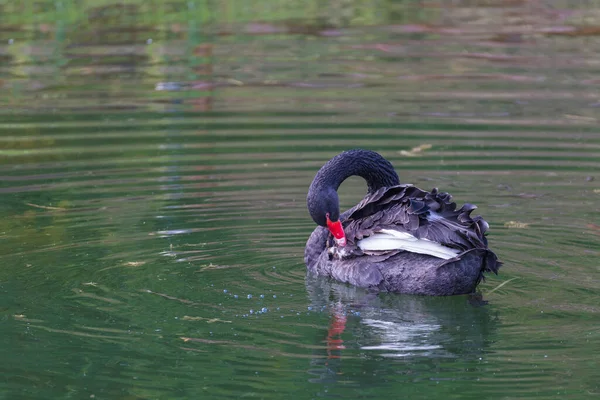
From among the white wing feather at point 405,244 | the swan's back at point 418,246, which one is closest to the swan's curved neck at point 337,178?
the swan's back at point 418,246

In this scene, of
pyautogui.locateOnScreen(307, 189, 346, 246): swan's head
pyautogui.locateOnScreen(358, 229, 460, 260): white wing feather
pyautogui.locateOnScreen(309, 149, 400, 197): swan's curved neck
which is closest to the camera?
pyautogui.locateOnScreen(358, 229, 460, 260): white wing feather

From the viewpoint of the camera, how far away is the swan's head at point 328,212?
291 inches

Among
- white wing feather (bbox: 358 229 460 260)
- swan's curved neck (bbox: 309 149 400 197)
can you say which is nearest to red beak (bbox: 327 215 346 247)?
white wing feather (bbox: 358 229 460 260)

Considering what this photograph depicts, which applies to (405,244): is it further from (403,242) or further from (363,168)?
(363,168)

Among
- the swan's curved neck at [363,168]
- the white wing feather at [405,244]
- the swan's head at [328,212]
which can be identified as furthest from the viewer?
the swan's curved neck at [363,168]

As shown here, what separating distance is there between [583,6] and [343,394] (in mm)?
16868

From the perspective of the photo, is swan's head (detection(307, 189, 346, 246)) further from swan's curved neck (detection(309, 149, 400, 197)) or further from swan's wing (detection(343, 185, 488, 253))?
swan's curved neck (detection(309, 149, 400, 197))

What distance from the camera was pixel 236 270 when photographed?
7.52 metres

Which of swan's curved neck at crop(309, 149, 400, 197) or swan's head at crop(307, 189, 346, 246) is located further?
swan's curved neck at crop(309, 149, 400, 197)

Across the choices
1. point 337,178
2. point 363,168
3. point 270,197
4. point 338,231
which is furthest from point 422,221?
point 270,197

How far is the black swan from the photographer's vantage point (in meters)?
6.83

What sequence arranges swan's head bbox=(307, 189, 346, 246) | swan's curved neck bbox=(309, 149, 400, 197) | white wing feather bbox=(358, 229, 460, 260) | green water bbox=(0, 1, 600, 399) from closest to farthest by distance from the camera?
1. green water bbox=(0, 1, 600, 399)
2. white wing feather bbox=(358, 229, 460, 260)
3. swan's head bbox=(307, 189, 346, 246)
4. swan's curved neck bbox=(309, 149, 400, 197)

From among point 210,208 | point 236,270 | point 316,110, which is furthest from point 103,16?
point 236,270

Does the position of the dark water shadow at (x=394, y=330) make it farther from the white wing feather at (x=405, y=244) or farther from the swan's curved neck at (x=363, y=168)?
the swan's curved neck at (x=363, y=168)
